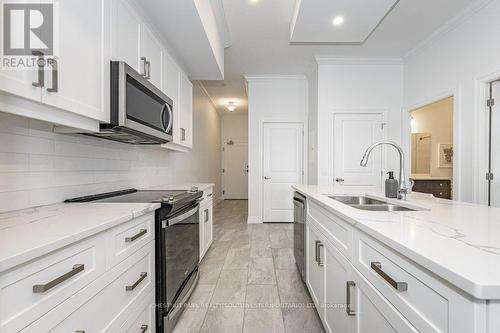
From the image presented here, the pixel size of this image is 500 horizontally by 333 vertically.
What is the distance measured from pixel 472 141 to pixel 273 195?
10.0ft

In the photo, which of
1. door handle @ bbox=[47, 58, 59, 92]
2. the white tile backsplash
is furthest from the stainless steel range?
door handle @ bbox=[47, 58, 59, 92]

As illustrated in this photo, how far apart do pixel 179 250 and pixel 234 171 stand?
6.59 metres

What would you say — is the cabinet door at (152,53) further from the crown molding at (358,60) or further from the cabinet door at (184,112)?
the crown molding at (358,60)

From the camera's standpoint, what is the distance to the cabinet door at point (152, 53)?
1.95 metres

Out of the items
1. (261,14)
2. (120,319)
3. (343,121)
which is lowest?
(120,319)

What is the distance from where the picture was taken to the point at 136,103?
1.60 meters

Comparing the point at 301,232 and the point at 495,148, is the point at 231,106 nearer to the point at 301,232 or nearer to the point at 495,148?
the point at 301,232

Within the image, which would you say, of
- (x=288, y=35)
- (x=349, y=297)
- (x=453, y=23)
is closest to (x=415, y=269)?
(x=349, y=297)

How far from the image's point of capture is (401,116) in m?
4.03

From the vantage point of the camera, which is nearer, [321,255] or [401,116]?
[321,255]

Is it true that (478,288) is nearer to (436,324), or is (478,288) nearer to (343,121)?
(436,324)

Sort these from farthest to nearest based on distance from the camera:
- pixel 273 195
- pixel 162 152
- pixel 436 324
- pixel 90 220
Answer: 1. pixel 273 195
2. pixel 162 152
3. pixel 90 220
4. pixel 436 324

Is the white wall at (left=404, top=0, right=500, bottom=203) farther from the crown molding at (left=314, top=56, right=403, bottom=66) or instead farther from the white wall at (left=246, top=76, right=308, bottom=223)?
the white wall at (left=246, top=76, right=308, bottom=223)

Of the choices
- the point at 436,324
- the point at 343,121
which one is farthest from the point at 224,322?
the point at 343,121
